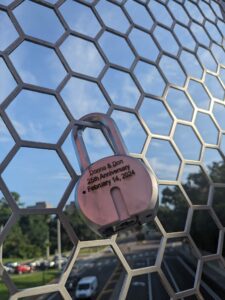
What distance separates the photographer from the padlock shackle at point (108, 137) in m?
1.24

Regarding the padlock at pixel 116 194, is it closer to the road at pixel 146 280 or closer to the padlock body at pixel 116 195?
the padlock body at pixel 116 195

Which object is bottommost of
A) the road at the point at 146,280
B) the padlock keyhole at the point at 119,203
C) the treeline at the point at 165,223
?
the road at the point at 146,280

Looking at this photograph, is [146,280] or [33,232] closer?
[33,232]

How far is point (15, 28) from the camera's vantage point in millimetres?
1705

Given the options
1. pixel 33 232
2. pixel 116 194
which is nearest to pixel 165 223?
pixel 33 232

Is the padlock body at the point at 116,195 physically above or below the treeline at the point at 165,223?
above

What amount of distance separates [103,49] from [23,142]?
0.96m

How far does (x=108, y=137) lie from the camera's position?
1.32 metres

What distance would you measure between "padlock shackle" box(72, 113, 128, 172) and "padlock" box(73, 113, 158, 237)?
7 centimetres

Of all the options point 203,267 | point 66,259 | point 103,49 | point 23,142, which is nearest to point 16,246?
point 66,259

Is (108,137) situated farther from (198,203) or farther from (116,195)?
(198,203)

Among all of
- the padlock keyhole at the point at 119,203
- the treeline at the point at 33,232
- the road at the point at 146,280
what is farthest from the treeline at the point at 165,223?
the padlock keyhole at the point at 119,203

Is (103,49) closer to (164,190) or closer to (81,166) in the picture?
(164,190)

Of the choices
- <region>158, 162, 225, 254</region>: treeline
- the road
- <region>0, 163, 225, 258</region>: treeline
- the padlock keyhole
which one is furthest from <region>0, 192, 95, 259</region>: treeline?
<region>158, 162, 225, 254</region>: treeline
